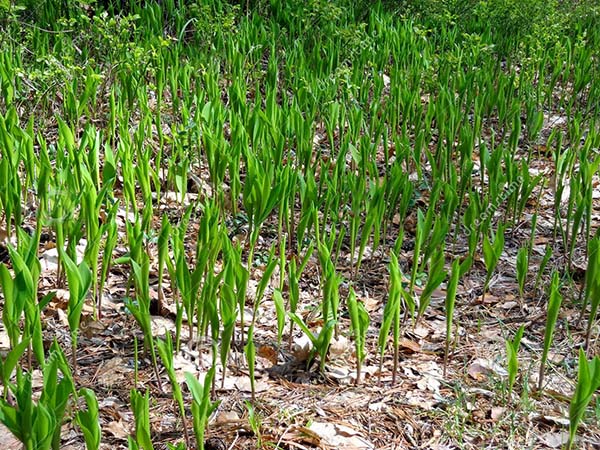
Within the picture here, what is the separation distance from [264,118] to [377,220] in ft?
3.08

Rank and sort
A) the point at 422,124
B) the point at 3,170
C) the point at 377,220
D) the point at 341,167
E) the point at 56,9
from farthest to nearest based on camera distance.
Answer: the point at 56,9
the point at 422,124
the point at 341,167
the point at 377,220
the point at 3,170

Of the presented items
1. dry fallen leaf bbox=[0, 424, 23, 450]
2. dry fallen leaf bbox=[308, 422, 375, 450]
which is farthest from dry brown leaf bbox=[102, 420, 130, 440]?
dry fallen leaf bbox=[308, 422, 375, 450]

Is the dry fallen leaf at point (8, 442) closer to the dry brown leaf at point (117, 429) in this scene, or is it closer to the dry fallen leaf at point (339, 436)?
the dry brown leaf at point (117, 429)

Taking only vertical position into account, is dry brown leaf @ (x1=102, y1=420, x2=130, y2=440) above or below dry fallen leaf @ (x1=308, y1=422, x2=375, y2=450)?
below

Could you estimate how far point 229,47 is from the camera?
4453 mm

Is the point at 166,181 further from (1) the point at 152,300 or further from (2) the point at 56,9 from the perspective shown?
(2) the point at 56,9

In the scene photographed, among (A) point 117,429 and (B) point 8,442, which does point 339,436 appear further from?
(B) point 8,442

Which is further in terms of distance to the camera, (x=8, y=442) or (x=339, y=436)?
(x=339, y=436)

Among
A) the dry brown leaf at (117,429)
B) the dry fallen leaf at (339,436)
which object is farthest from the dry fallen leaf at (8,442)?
the dry fallen leaf at (339,436)

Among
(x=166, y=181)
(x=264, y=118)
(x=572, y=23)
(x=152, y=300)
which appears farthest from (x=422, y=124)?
(x=572, y=23)

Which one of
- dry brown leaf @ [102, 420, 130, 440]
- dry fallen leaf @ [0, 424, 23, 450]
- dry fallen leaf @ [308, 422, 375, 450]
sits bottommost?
dry fallen leaf @ [0, 424, 23, 450]

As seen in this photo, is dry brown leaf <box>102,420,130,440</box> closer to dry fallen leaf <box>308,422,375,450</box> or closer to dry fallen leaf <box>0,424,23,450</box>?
dry fallen leaf <box>0,424,23,450</box>

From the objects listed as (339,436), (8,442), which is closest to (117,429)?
(8,442)

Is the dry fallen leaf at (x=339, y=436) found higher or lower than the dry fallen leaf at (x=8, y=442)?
higher
